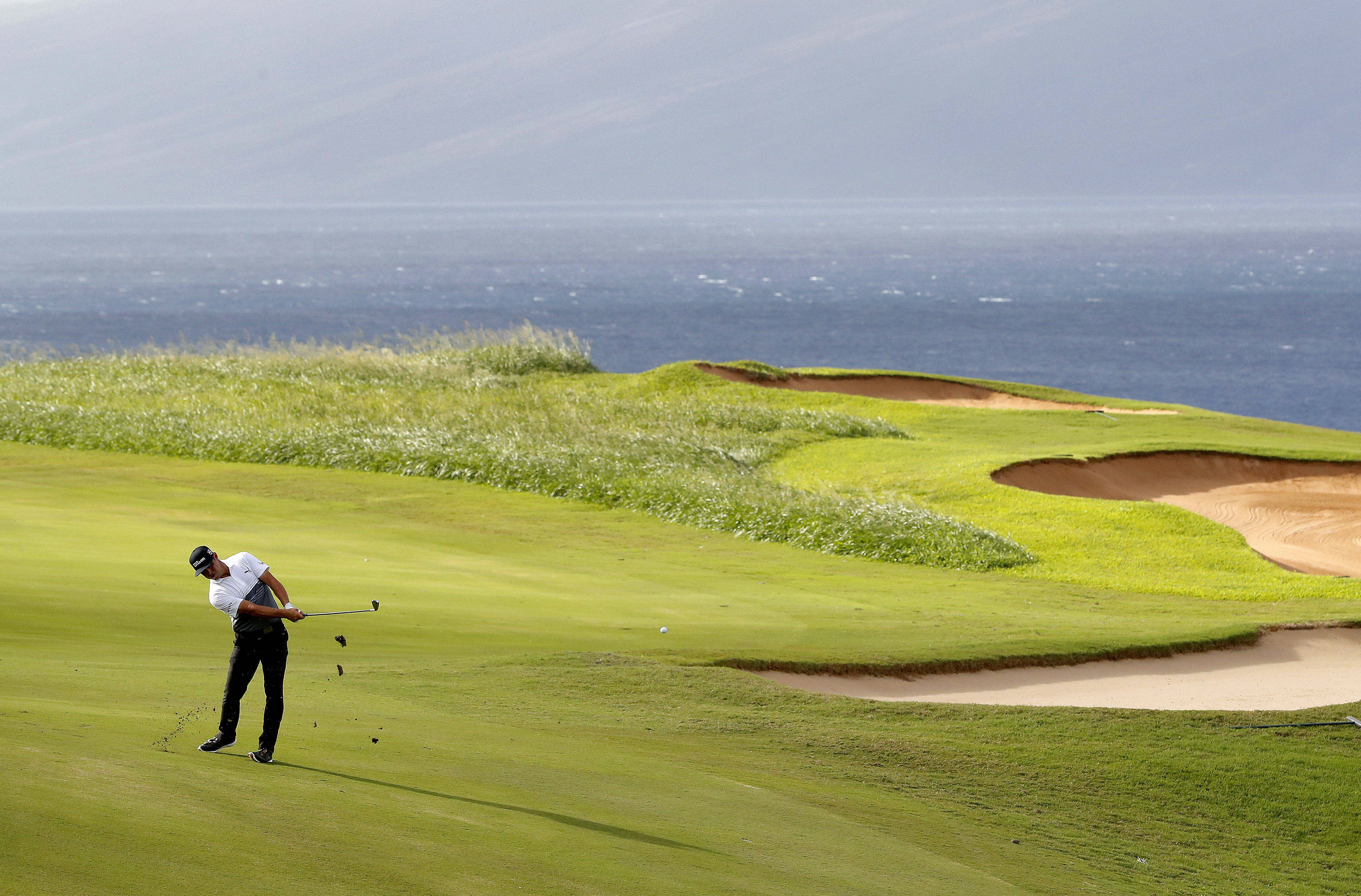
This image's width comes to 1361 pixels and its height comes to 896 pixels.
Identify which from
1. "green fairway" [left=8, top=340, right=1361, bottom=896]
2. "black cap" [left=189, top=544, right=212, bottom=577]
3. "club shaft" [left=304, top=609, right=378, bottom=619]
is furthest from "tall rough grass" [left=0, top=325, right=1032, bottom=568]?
"black cap" [left=189, top=544, right=212, bottom=577]

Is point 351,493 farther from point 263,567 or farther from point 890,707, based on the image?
point 263,567

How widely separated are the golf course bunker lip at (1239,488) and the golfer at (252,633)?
19.4 meters

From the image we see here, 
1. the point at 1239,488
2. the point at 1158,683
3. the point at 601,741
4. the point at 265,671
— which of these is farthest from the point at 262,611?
the point at 1239,488

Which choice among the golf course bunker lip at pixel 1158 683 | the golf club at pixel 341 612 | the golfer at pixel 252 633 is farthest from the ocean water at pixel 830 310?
the golfer at pixel 252 633

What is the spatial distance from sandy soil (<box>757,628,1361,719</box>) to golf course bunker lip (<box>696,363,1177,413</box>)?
74.5 feet

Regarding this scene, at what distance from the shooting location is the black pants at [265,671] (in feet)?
23.6

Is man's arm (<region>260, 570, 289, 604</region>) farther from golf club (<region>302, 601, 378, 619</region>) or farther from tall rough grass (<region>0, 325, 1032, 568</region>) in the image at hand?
tall rough grass (<region>0, 325, 1032, 568</region>)

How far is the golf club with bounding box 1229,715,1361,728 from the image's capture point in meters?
11.9

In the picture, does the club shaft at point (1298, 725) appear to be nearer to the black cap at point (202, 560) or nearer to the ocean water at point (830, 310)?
the black cap at point (202, 560)

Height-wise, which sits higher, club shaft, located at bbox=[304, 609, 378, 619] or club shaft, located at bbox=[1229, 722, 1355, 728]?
club shaft, located at bbox=[304, 609, 378, 619]

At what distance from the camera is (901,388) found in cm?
4112

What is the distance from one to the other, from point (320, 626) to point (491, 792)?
5.65 m

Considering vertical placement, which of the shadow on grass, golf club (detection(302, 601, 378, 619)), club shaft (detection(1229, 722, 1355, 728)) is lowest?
the shadow on grass

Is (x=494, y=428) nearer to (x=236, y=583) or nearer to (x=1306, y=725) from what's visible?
(x=1306, y=725)
